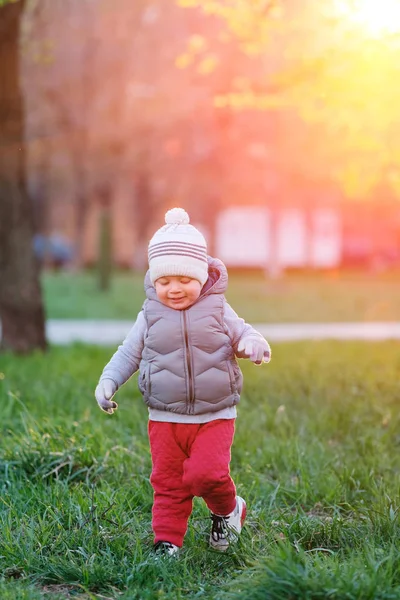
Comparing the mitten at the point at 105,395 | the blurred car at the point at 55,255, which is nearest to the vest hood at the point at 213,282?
the mitten at the point at 105,395

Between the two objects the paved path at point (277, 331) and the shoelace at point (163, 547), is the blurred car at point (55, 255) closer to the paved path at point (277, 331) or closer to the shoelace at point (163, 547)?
the paved path at point (277, 331)

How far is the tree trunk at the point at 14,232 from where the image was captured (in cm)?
941

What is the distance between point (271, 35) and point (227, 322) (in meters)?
6.56

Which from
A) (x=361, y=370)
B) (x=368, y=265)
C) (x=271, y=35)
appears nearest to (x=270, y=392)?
(x=361, y=370)

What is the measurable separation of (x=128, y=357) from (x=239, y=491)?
1.10 metres

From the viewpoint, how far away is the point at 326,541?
Result: 3.72 m

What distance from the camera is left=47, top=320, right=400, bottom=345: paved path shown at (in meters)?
12.3

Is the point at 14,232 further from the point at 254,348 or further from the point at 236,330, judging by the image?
the point at 254,348

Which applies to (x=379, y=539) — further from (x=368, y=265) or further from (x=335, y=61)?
(x=368, y=265)

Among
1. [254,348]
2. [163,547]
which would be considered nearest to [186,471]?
[163,547]

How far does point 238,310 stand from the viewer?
16.5 meters

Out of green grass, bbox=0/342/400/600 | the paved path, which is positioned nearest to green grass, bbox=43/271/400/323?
→ the paved path

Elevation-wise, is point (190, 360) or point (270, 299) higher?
point (190, 360)

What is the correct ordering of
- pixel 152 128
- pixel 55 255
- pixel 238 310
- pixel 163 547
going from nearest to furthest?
pixel 163 547, pixel 238 310, pixel 152 128, pixel 55 255
